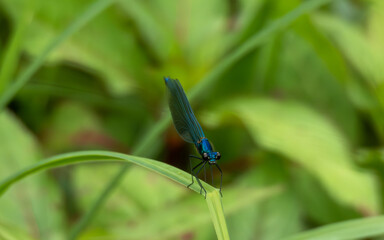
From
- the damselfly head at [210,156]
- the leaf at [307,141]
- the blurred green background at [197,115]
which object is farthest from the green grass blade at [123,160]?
the leaf at [307,141]

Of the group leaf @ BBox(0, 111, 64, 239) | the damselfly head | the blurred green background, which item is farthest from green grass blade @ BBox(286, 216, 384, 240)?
leaf @ BBox(0, 111, 64, 239)

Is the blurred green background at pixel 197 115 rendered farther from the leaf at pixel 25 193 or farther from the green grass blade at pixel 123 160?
the green grass blade at pixel 123 160

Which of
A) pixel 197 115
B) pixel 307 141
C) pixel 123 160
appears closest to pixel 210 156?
pixel 123 160

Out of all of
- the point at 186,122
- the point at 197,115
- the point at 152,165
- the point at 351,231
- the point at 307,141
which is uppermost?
the point at 197,115

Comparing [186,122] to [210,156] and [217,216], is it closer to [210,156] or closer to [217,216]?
[210,156]

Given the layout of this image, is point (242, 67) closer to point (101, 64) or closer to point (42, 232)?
point (101, 64)

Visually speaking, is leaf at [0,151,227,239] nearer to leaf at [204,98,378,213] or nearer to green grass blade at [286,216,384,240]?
green grass blade at [286,216,384,240]

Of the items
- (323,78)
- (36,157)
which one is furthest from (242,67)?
(36,157)
